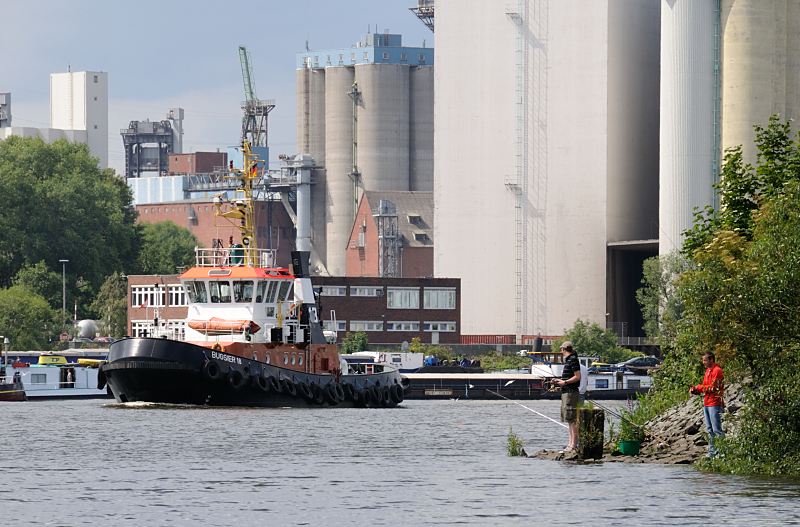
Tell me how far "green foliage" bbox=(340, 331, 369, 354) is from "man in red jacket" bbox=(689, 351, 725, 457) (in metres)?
99.2

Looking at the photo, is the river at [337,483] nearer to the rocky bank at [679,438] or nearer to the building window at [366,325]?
the rocky bank at [679,438]

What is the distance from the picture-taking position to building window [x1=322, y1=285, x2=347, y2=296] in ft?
479

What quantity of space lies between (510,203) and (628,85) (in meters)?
13.3

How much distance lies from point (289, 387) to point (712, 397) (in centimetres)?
3458

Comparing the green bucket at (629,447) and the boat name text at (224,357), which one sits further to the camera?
the boat name text at (224,357)

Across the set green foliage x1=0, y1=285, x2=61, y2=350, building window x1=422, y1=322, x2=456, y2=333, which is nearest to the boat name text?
green foliage x1=0, y1=285, x2=61, y2=350

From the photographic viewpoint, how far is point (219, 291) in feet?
233

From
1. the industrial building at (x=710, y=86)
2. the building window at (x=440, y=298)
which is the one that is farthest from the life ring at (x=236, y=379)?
the building window at (x=440, y=298)

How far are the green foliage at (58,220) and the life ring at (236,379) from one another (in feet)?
282

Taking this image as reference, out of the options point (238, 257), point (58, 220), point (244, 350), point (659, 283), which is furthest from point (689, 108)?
point (244, 350)

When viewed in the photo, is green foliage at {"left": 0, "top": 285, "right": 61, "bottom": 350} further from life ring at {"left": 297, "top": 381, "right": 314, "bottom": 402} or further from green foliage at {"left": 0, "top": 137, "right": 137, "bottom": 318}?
life ring at {"left": 297, "top": 381, "right": 314, "bottom": 402}

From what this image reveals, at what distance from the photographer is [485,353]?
Answer: 142 m

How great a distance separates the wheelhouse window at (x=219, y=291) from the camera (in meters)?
70.9

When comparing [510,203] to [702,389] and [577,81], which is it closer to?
[577,81]
